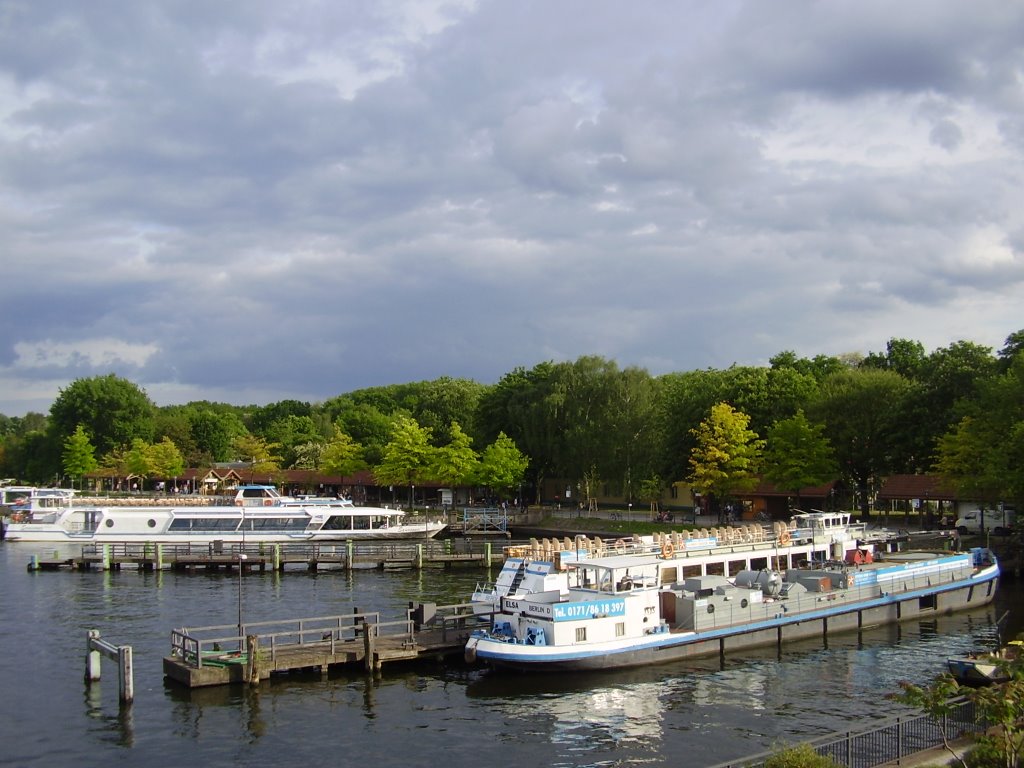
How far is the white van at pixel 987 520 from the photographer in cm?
7069

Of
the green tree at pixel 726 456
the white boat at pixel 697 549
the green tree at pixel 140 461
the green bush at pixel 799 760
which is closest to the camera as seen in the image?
the green bush at pixel 799 760

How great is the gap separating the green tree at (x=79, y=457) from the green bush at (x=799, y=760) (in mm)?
154707

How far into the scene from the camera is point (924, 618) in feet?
161

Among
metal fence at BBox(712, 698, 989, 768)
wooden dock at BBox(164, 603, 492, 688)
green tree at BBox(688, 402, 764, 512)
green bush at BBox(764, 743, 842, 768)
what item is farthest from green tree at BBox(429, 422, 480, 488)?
green bush at BBox(764, 743, 842, 768)

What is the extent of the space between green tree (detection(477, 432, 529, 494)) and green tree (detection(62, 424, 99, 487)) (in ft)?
258

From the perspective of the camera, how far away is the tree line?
245ft

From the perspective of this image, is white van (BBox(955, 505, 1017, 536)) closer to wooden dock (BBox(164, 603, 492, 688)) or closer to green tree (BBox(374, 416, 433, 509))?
wooden dock (BBox(164, 603, 492, 688))

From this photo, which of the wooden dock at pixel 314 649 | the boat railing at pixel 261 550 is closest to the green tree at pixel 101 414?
the boat railing at pixel 261 550

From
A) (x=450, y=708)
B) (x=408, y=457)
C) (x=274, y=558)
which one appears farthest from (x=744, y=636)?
(x=408, y=457)

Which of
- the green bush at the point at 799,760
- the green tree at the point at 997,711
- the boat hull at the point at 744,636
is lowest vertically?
the boat hull at the point at 744,636

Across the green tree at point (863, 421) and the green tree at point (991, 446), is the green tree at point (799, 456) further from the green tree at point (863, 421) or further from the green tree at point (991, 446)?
the green tree at point (991, 446)

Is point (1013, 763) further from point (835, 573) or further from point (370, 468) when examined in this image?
point (370, 468)

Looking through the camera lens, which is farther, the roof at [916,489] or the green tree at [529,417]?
the green tree at [529,417]

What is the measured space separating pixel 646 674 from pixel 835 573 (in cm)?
1426
